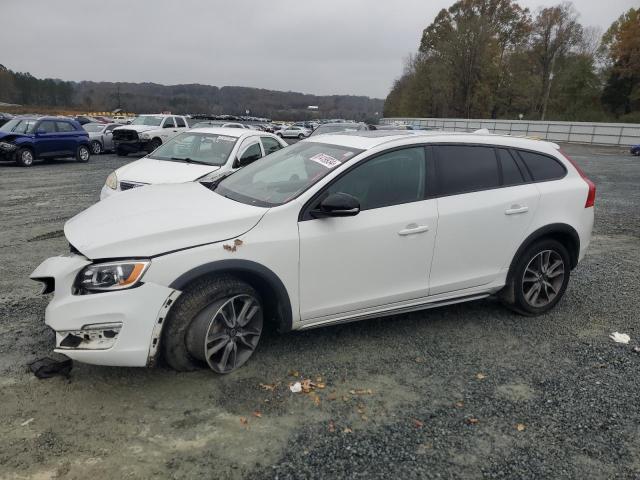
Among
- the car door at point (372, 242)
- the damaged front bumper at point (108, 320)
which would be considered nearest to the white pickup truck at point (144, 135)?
the car door at point (372, 242)

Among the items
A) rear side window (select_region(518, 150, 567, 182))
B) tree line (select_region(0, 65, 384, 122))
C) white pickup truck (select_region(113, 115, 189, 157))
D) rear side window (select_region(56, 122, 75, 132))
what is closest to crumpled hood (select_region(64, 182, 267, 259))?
rear side window (select_region(518, 150, 567, 182))

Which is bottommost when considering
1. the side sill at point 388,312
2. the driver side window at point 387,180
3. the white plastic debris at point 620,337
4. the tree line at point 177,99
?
the white plastic debris at point 620,337

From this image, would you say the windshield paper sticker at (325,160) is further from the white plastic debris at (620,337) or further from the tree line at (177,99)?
the tree line at (177,99)

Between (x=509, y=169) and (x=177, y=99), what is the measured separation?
76524mm

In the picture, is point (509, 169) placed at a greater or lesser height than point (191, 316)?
greater

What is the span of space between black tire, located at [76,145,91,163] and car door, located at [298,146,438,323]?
1699cm

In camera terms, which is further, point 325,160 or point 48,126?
point 48,126

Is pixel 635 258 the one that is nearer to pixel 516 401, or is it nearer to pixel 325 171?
pixel 516 401

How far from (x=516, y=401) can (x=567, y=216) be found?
2.09 metres

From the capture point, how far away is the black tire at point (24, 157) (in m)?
15.7

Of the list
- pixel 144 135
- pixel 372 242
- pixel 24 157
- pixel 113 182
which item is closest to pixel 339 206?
pixel 372 242

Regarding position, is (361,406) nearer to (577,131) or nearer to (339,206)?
(339,206)

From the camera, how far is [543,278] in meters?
4.54

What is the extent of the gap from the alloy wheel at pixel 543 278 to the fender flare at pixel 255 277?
92.9 inches
